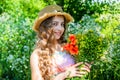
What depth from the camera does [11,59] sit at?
8.39m

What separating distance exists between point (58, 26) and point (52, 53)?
27 cm

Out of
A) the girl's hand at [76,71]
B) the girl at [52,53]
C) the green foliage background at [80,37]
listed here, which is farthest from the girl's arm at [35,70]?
the green foliage background at [80,37]

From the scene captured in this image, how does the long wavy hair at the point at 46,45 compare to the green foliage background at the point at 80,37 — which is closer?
the long wavy hair at the point at 46,45

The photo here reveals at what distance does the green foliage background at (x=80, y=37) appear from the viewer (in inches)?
185

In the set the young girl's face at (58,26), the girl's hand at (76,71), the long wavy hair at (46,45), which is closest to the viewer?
the girl's hand at (76,71)

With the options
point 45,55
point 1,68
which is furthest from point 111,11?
point 45,55

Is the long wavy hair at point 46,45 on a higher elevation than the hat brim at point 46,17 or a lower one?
lower

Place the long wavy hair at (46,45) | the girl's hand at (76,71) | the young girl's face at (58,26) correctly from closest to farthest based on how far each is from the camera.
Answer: the girl's hand at (76,71) < the long wavy hair at (46,45) < the young girl's face at (58,26)

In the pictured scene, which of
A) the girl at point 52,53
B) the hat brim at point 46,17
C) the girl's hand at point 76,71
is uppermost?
the hat brim at point 46,17

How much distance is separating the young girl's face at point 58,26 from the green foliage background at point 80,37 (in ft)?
0.60

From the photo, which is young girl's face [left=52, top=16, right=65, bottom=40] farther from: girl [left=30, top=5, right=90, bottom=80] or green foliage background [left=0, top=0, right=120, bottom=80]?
green foliage background [left=0, top=0, right=120, bottom=80]

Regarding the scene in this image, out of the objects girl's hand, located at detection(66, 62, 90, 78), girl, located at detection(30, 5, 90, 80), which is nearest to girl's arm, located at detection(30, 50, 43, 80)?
girl, located at detection(30, 5, 90, 80)

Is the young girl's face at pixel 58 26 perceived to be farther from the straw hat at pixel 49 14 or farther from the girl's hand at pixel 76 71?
the girl's hand at pixel 76 71

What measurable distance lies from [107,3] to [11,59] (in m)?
3.67
